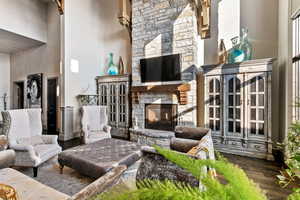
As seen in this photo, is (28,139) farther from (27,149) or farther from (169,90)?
(169,90)

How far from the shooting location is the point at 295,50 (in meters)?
2.68

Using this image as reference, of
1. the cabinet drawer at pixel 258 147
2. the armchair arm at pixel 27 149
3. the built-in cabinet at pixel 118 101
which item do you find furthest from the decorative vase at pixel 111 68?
the cabinet drawer at pixel 258 147

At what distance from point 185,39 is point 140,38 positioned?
4.38 ft

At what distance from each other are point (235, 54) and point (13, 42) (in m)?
7.08

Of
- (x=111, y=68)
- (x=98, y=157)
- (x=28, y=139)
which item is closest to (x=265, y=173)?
A: (x=98, y=157)

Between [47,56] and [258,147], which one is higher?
[47,56]

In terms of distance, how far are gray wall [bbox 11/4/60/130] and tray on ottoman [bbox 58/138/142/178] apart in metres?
3.69

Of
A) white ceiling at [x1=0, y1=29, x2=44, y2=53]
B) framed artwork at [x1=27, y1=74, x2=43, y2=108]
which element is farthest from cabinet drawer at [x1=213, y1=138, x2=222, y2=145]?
white ceiling at [x1=0, y1=29, x2=44, y2=53]

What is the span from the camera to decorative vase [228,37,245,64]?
11.3 feet

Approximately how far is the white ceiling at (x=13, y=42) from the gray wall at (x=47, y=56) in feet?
0.62

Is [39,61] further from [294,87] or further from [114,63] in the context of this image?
[294,87]

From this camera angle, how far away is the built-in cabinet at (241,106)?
3.13m

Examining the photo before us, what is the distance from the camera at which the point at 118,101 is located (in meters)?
5.02

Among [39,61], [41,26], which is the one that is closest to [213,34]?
[41,26]
